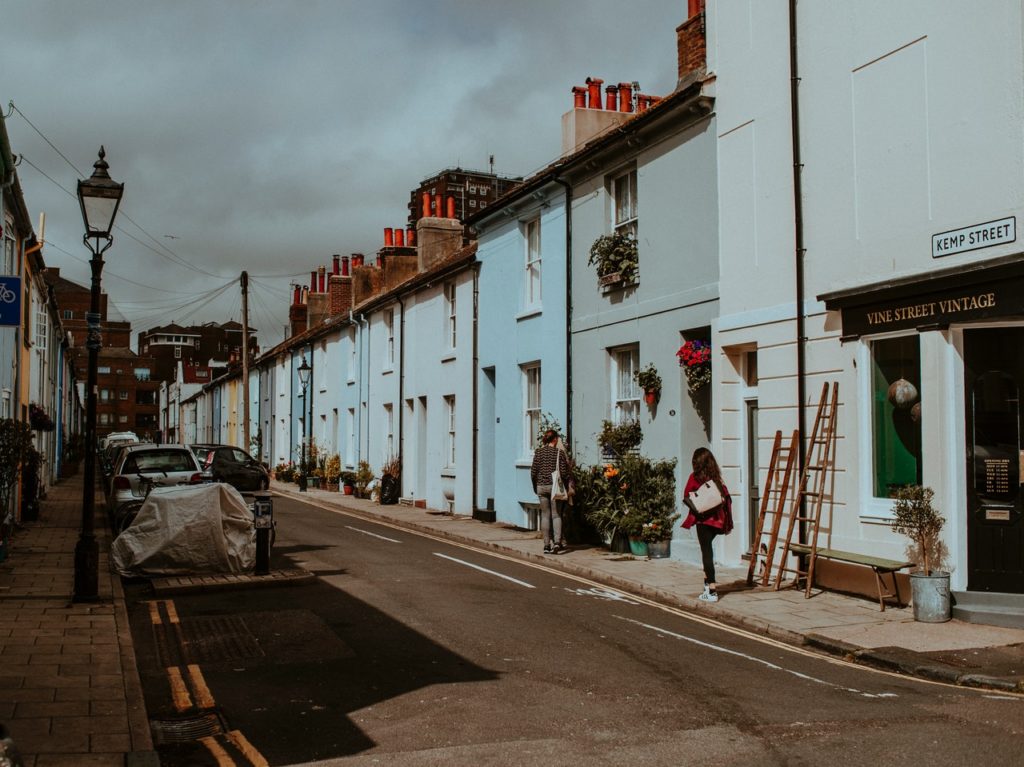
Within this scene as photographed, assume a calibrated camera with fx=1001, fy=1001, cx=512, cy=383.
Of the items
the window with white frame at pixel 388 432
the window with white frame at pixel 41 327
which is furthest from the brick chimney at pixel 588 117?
the window with white frame at pixel 41 327

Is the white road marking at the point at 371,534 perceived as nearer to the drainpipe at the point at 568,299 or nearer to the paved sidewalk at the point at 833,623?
the paved sidewalk at the point at 833,623

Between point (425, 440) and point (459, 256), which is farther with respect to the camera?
point (425, 440)

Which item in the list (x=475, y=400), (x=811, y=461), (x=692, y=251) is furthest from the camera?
(x=475, y=400)

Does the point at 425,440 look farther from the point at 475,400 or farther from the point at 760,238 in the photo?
the point at 760,238

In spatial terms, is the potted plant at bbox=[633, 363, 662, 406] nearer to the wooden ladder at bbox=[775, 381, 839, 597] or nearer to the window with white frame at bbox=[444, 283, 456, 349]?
the wooden ladder at bbox=[775, 381, 839, 597]

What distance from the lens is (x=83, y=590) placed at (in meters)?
10.8

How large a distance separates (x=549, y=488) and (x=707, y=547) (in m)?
4.89

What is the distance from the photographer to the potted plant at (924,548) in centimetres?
1000

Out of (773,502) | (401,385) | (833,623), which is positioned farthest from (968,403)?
(401,385)

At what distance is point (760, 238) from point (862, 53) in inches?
104

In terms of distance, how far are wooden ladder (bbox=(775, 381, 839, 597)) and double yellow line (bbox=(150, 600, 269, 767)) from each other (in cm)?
694

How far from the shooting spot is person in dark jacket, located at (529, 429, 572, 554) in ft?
52.9

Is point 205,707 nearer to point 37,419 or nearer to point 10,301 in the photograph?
point 10,301

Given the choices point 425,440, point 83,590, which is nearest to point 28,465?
point 83,590
